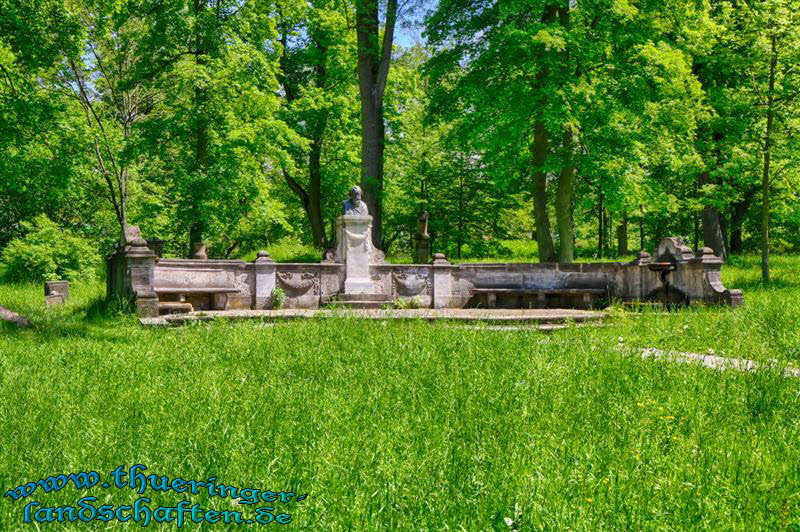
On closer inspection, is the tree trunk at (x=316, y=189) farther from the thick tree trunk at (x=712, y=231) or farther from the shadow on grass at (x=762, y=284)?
the shadow on grass at (x=762, y=284)

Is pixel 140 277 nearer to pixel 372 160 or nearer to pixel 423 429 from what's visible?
pixel 372 160

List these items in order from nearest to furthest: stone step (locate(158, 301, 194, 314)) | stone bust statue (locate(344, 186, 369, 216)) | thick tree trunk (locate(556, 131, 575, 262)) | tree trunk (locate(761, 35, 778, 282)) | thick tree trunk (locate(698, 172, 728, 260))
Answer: stone step (locate(158, 301, 194, 314)) < stone bust statue (locate(344, 186, 369, 216)) < tree trunk (locate(761, 35, 778, 282)) < thick tree trunk (locate(556, 131, 575, 262)) < thick tree trunk (locate(698, 172, 728, 260))

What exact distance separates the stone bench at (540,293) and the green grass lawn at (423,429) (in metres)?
5.62

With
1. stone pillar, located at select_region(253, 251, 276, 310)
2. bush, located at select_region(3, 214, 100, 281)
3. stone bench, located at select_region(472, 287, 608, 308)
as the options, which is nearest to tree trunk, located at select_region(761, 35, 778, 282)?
stone bench, located at select_region(472, 287, 608, 308)

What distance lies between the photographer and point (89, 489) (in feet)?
9.45

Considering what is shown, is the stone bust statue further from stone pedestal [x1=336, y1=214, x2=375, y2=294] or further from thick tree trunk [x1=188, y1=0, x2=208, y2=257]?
thick tree trunk [x1=188, y1=0, x2=208, y2=257]

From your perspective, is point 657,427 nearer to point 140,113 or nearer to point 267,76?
point 267,76

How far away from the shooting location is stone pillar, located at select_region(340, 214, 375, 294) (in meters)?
13.0

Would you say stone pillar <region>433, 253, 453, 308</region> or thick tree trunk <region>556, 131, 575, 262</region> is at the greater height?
thick tree trunk <region>556, 131, 575, 262</region>

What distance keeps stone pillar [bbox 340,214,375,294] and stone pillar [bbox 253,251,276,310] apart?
1720mm

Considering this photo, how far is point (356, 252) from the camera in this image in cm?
1316

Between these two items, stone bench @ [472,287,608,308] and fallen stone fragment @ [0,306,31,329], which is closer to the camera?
fallen stone fragment @ [0,306,31,329]

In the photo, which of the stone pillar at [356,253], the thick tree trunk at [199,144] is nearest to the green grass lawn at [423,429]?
the stone pillar at [356,253]

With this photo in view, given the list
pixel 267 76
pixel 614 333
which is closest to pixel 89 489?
pixel 614 333
